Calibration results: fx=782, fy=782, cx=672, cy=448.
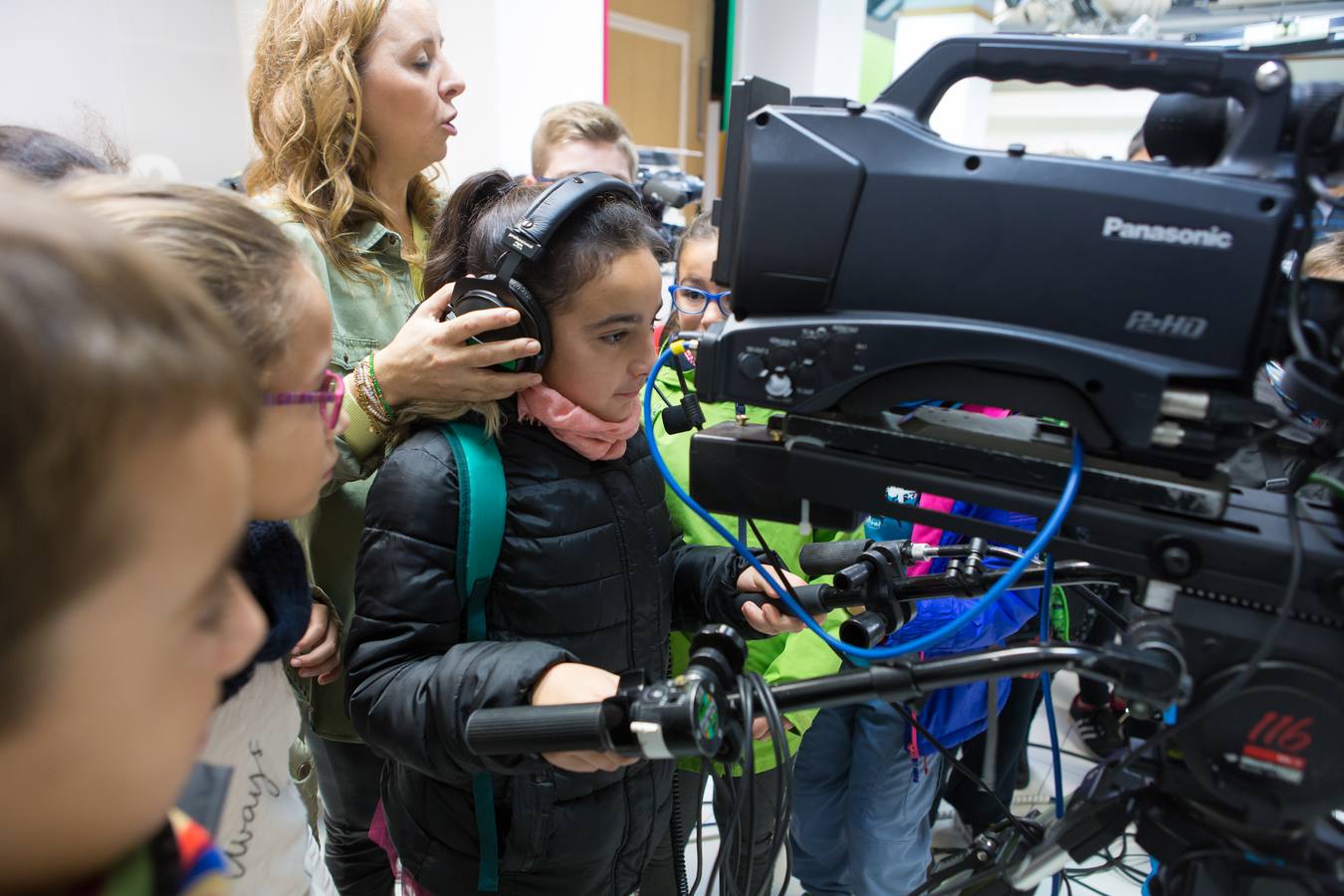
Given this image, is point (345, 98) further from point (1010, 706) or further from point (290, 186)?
point (1010, 706)

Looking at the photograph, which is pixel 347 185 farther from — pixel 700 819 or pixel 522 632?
pixel 700 819

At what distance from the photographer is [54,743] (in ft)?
1.05

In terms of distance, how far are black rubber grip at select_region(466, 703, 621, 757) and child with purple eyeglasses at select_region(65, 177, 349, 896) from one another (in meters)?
0.21

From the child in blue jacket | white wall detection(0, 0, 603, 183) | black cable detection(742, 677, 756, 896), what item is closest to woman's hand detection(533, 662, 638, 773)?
black cable detection(742, 677, 756, 896)

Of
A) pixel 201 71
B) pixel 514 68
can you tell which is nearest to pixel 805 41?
pixel 514 68

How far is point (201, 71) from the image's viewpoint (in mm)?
2043

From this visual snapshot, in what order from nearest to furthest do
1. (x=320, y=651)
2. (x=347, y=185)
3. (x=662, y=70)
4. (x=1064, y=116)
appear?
(x=320, y=651), (x=347, y=185), (x=662, y=70), (x=1064, y=116)

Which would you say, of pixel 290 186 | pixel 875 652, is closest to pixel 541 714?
pixel 875 652

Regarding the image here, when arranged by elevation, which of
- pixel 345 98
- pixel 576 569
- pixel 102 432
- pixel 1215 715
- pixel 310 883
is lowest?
pixel 310 883

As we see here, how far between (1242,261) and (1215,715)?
30cm

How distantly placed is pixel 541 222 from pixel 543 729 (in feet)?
1.69

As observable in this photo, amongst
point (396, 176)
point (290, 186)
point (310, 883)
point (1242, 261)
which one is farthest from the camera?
point (396, 176)

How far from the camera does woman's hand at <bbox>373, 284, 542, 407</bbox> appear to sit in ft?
2.73

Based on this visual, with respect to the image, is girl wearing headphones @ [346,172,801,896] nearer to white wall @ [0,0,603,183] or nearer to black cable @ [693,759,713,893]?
black cable @ [693,759,713,893]
